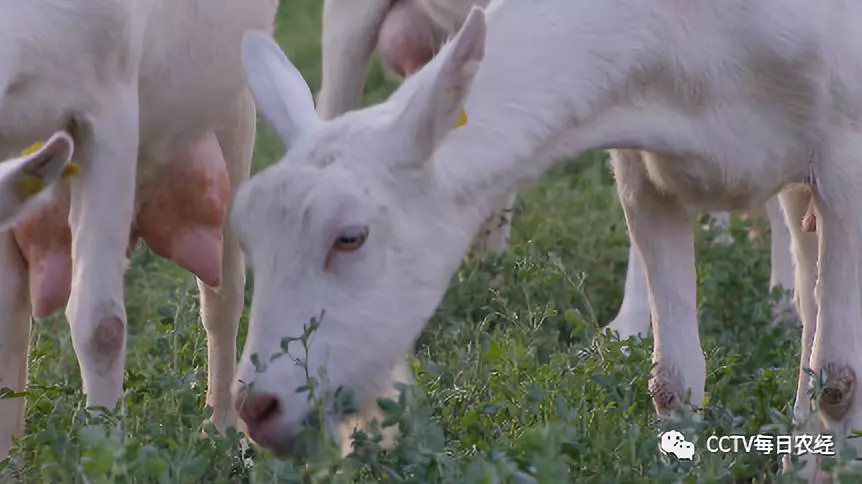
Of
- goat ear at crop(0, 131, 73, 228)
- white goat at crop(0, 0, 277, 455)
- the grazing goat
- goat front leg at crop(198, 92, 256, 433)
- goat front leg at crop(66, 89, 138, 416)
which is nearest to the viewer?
goat ear at crop(0, 131, 73, 228)

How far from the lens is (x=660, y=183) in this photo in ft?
16.6

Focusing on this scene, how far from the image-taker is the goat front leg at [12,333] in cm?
547

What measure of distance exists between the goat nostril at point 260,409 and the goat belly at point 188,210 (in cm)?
203

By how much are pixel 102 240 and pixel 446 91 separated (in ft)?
4.73

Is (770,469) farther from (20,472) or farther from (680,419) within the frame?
(20,472)

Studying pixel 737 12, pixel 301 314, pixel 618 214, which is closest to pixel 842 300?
pixel 737 12

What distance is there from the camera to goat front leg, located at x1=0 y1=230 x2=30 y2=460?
5.47 m

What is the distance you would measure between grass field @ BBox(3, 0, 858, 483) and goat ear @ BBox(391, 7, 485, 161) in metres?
0.68

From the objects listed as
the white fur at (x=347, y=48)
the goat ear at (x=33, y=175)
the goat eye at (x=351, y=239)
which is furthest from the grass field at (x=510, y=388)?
the white fur at (x=347, y=48)

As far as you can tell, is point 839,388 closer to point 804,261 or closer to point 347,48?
point 804,261

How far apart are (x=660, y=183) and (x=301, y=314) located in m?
1.43

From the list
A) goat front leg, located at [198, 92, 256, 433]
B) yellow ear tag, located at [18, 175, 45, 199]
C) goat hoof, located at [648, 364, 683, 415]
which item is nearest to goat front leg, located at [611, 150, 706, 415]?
goat hoof, located at [648, 364, 683, 415]

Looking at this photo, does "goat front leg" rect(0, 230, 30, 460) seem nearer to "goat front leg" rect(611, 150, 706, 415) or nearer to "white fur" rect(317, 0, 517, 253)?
"white fur" rect(317, 0, 517, 253)

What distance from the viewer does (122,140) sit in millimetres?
5129
